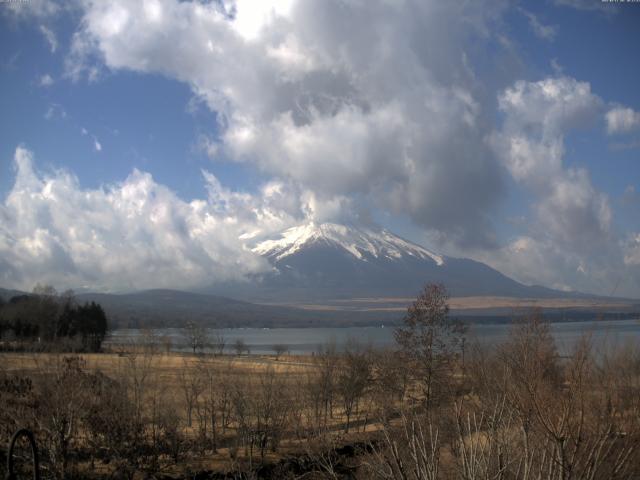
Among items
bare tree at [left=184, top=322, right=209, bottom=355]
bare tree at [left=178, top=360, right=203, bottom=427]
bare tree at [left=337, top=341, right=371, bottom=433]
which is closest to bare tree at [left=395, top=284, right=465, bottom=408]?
bare tree at [left=337, top=341, right=371, bottom=433]

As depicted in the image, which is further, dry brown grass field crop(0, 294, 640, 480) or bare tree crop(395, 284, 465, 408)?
bare tree crop(395, 284, 465, 408)

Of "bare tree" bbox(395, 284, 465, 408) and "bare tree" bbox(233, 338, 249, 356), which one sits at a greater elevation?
"bare tree" bbox(395, 284, 465, 408)

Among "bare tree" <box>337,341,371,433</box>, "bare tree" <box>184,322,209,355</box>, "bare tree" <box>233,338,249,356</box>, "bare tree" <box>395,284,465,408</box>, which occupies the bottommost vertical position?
"bare tree" <box>233,338,249,356</box>

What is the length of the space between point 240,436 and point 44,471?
409 inches

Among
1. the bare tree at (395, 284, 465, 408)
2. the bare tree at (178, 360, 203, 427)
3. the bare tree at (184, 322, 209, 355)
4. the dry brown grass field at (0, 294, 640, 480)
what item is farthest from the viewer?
the bare tree at (184, 322, 209, 355)

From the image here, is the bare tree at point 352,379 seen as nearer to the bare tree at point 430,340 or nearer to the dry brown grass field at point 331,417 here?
the dry brown grass field at point 331,417

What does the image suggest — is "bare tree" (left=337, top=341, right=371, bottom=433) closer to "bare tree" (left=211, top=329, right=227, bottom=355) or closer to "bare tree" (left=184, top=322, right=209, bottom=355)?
"bare tree" (left=211, top=329, right=227, bottom=355)

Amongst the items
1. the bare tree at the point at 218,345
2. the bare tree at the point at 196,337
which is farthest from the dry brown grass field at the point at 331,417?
the bare tree at the point at 196,337

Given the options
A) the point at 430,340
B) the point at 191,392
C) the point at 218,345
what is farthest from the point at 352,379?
the point at 218,345

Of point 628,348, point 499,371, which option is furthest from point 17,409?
point 628,348

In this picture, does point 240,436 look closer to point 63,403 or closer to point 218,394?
point 218,394

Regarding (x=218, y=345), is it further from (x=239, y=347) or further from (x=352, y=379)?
(x=352, y=379)

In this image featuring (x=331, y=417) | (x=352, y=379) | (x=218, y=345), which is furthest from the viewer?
(x=218, y=345)

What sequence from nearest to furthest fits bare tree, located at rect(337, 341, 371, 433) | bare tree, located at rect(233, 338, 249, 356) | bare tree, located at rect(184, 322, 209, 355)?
bare tree, located at rect(337, 341, 371, 433) → bare tree, located at rect(184, 322, 209, 355) → bare tree, located at rect(233, 338, 249, 356)
